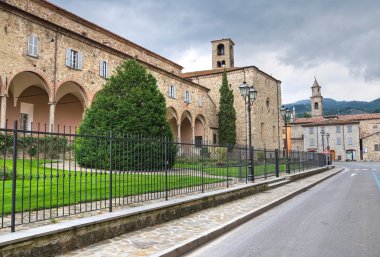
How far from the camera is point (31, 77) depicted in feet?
76.9

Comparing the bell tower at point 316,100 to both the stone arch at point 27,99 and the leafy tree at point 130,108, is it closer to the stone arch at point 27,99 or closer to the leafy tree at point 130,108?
the stone arch at point 27,99

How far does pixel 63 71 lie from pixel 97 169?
17899mm

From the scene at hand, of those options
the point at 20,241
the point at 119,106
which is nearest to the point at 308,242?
the point at 20,241

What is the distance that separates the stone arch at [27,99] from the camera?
23188mm

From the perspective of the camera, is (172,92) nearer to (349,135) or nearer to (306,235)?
(306,235)

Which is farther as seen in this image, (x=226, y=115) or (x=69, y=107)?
(x=226, y=115)

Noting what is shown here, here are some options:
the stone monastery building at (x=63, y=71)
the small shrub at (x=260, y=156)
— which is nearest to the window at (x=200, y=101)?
the stone monastery building at (x=63, y=71)

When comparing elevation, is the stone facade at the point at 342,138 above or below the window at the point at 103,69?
below

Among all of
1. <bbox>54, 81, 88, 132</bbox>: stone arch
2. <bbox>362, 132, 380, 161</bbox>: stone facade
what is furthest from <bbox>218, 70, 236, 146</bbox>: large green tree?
<bbox>362, 132, 380, 161</bbox>: stone facade

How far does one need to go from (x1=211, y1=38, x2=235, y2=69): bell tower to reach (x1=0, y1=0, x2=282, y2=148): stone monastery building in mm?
8406

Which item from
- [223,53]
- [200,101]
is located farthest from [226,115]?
[223,53]

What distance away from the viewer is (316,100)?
9550 cm

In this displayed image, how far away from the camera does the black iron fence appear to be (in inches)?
217

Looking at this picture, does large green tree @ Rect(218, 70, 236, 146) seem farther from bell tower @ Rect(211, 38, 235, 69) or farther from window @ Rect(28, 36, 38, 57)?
window @ Rect(28, 36, 38, 57)
